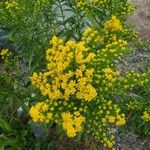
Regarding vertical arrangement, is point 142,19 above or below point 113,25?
below

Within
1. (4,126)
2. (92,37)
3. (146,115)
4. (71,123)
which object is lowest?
(4,126)

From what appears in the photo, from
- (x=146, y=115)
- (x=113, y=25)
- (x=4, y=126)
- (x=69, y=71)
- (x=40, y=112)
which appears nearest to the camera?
(x=69, y=71)

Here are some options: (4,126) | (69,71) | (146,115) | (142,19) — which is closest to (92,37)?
(69,71)

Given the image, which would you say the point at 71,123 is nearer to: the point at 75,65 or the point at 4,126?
the point at 75,65

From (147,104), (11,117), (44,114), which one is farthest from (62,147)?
(44,114)

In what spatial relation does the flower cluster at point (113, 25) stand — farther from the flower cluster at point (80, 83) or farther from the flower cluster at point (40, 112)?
the flower cluster at point (40, 112)

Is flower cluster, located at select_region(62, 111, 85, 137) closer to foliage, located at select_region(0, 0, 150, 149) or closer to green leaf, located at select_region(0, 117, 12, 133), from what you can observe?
foliage, located at select_region(0, 0, 150, 149)
